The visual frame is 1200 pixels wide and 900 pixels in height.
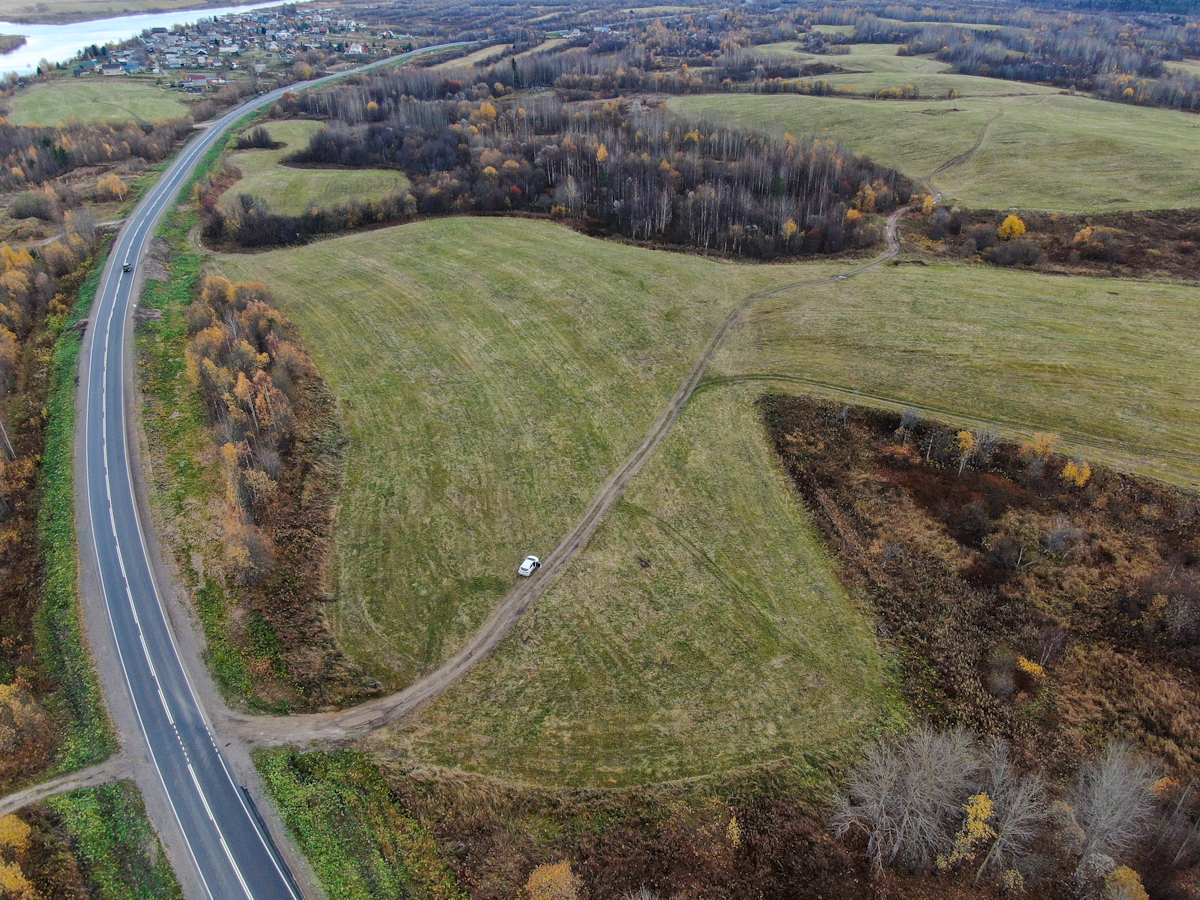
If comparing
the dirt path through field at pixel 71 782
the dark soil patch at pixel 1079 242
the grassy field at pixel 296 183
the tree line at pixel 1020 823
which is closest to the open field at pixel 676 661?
the tree line at pixel 1020 823

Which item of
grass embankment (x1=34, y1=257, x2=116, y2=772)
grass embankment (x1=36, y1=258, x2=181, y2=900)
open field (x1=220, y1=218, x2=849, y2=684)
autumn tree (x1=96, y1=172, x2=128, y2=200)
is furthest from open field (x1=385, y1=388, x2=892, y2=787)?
autumn tree (x1=96, y1=172, x2=128, y2=200)

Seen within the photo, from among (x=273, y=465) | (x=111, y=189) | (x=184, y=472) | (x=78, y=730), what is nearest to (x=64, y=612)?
(x=78, y=730)

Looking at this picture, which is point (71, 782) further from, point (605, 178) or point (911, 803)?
point (605, 178)

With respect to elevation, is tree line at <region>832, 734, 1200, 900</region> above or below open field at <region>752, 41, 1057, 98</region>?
below

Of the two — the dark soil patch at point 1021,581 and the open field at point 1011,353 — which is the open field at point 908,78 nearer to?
the open field at point 1011,353

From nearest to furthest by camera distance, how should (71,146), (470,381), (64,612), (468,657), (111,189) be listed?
(468,657), (64,612), (470,381), (111,189), (71,146)

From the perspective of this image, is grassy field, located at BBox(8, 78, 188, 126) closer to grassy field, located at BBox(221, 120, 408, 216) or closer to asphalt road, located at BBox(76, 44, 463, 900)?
grassy field, located at BBox(221, 120, 408, 216)
